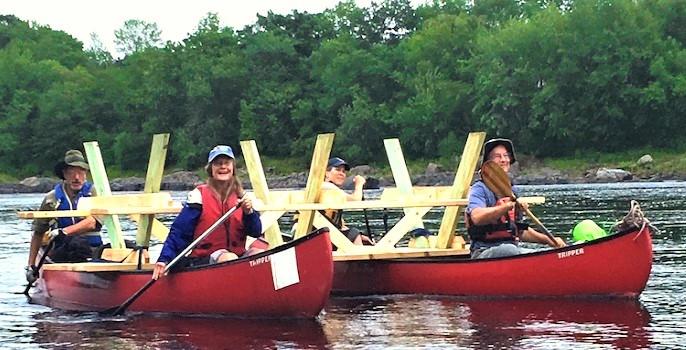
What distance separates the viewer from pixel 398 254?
559 inches

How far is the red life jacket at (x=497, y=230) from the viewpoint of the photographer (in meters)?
Answer: 13.2

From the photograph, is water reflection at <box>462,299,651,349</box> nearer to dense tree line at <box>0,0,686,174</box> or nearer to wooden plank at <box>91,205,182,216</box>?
wooden plank at <box>91,205,182,216</box>

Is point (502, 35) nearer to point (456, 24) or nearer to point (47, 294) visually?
point (456, 24)

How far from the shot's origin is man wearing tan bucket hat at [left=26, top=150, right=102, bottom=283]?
14.2 meters

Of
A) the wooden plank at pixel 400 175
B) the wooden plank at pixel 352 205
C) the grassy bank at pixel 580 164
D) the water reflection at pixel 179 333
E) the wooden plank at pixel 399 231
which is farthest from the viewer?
the grassy bank at pixel 580 164

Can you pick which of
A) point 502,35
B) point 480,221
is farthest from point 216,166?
point 502,35

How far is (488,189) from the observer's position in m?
13.0

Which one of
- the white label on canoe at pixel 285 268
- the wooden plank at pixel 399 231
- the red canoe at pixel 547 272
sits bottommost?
the red canoe at pixel 547 272

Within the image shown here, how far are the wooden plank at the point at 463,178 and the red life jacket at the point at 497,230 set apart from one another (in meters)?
1.14

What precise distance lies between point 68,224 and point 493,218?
5131 millimetres

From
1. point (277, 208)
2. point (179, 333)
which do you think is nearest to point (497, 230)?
point (277, 208)

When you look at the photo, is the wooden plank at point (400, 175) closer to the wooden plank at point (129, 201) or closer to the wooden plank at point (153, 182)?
the wooden plank at point (153, 182)

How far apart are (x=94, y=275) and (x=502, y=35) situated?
62.3 metres

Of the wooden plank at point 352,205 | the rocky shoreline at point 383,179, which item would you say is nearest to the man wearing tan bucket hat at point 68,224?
the wooden plank at point 352,205
